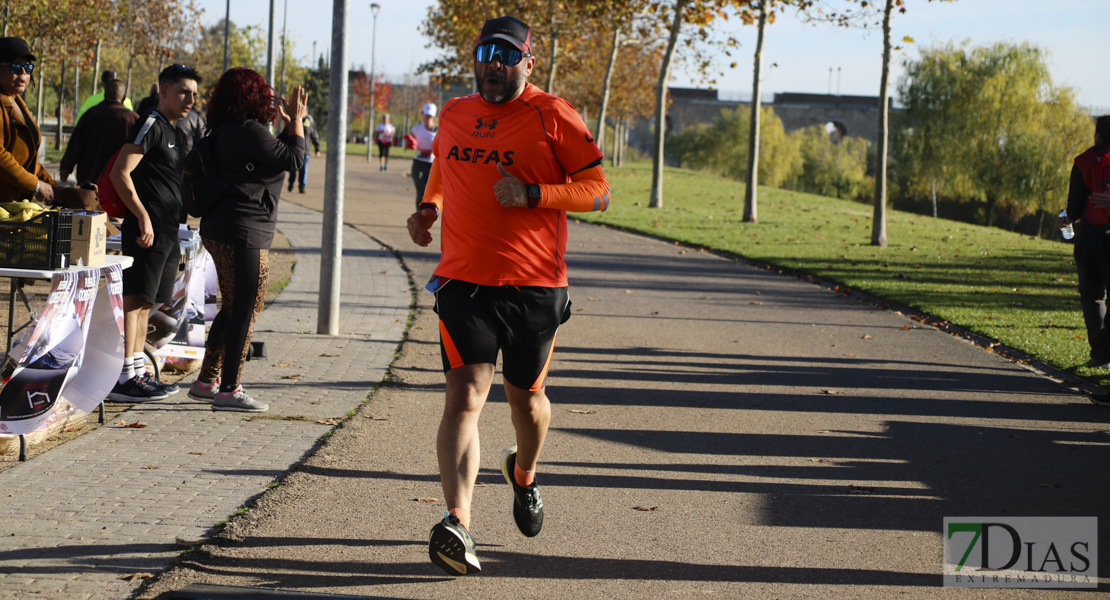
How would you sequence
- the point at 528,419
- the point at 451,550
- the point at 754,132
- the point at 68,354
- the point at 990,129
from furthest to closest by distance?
the point at 990,129, the point at 754,132, the point at 68,354, the point at 528,419, the point at 451,550

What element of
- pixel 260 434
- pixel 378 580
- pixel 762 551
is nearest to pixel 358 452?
pixel 260 434

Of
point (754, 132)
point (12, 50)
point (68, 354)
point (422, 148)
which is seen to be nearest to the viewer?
point (68, 354)

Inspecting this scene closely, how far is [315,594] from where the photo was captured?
3.84 metres

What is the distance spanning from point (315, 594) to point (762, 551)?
6.17ft

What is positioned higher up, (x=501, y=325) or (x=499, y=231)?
(x=499, y=231)

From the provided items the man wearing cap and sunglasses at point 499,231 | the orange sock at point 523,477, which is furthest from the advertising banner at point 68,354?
the orange sock at point 523,477

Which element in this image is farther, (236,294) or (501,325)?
(236,294)

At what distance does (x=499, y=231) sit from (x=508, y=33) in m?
0.77

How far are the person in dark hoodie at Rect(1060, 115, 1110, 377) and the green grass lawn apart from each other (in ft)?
1.21

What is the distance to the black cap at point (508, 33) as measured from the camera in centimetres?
413

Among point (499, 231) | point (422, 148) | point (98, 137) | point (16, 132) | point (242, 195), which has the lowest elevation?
point (499, 231)

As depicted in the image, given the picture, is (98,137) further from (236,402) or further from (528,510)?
(528,510)

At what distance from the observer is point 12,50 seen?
597cm

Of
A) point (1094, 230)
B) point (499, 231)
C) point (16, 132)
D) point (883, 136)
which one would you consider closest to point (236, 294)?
point (16, 132)
